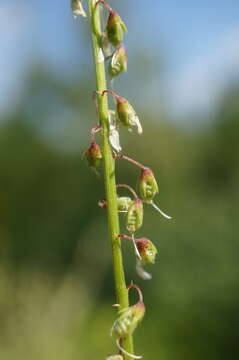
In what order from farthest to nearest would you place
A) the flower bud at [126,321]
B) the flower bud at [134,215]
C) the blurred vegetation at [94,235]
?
1. the blurred vegetation at [94,235]
2. the flower bud at [134,215]
3. the flower bud at [126,321]

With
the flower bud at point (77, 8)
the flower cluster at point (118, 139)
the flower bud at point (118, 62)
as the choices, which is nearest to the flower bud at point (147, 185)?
the flower cluster at point (118, 139)

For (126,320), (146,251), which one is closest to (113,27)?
(146,251)

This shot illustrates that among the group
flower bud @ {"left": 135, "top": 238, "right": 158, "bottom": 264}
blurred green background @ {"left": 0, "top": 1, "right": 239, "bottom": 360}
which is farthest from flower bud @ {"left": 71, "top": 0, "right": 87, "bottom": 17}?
blurred green background @ {"left": 0, "top": 1, "right": 239, "bottom": 360}

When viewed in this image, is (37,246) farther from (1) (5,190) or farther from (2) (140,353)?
(2) (140,353)

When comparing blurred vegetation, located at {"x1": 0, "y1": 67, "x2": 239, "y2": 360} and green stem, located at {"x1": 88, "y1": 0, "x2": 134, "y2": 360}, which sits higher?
green stem, located at {"x1": 88, "y1": 0, "x2": 134, "y2": 360}

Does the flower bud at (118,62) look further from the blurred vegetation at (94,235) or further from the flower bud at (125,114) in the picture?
the blurred vegetation at (94,235)

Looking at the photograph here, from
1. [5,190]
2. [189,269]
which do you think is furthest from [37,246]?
[189,269]

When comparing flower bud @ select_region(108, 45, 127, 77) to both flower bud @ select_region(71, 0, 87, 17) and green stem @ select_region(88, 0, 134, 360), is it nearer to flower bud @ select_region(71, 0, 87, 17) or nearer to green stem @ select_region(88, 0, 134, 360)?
green stem @ select_region(88, 0, 134, 360)
